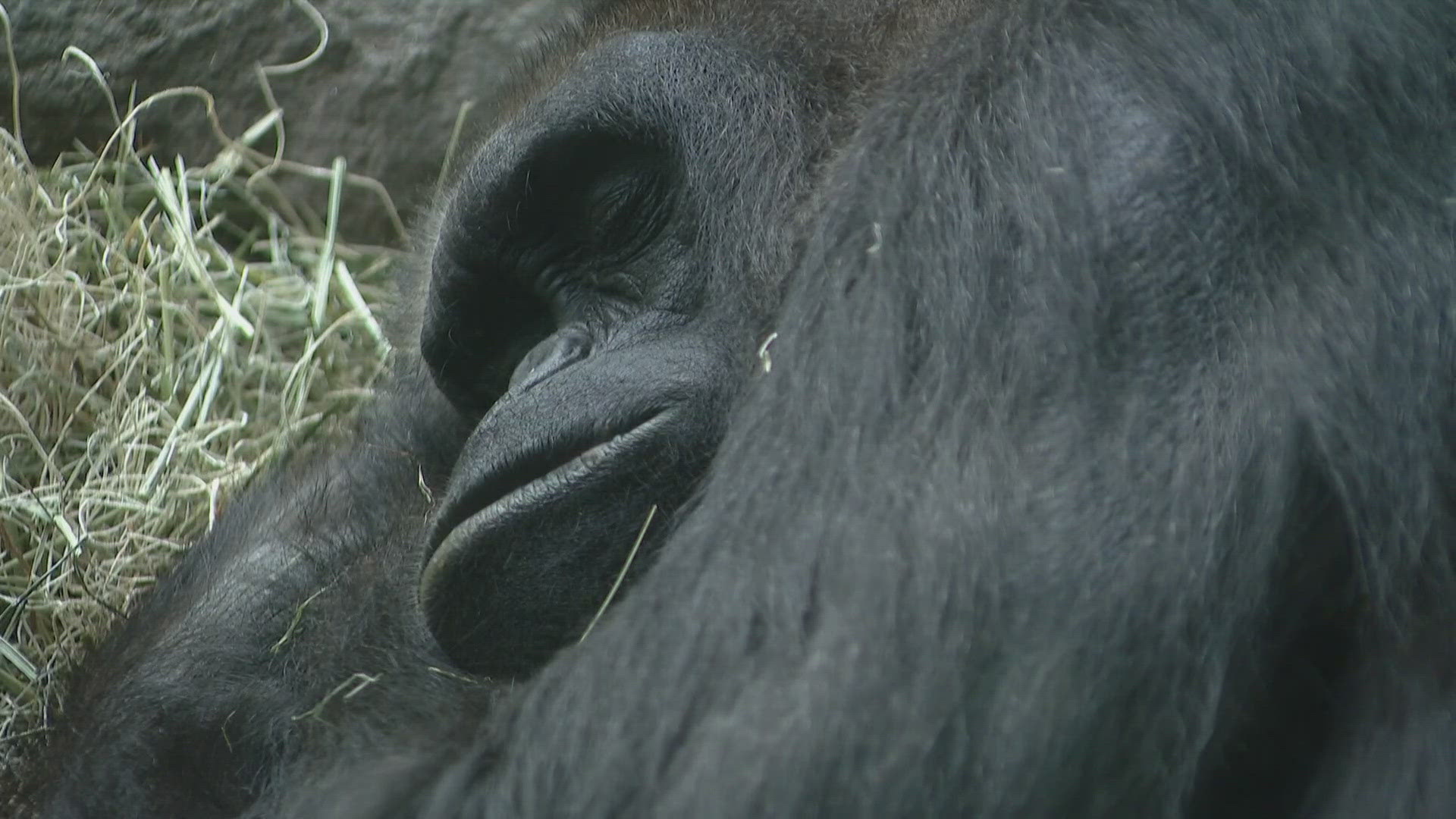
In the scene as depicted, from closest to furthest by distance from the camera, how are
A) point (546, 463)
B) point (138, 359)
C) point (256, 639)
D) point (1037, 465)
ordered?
point (1037, 465), point (546, 463), point (256, 639), point (138, 359)

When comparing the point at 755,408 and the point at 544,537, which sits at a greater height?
the point at 755,408

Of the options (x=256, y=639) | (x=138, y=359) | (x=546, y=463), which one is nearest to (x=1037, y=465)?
(x=546, y=463)

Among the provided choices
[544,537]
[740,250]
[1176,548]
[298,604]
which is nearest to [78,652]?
[298,604]

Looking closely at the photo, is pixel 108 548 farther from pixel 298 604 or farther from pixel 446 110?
pixel 446 110

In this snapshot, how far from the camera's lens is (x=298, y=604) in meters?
1.66

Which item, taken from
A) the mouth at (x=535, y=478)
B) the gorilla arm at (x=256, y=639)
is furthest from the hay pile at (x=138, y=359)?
the mouth at (x=535, y=478)

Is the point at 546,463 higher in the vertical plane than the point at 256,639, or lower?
higher

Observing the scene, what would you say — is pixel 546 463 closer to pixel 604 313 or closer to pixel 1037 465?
pixel 604 313

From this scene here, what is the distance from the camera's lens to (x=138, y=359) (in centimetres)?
221

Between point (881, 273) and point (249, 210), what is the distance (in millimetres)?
1795

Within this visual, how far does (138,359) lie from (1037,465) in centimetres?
159

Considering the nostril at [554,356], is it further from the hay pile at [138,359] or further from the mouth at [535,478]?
the hay pile at [138,359]

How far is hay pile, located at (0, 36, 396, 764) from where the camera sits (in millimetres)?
1936

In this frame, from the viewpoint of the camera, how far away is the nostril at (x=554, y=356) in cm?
133
